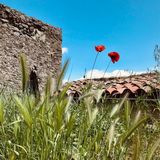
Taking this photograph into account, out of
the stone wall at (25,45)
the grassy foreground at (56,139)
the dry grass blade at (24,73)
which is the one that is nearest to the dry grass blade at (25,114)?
the grassy foreground at (56,139)

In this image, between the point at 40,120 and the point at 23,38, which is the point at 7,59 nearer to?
the point at 23,38

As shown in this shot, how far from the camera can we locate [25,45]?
676 cm

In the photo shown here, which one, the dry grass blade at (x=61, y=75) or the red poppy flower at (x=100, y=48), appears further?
the red poppy flower at (x=100, y=48)

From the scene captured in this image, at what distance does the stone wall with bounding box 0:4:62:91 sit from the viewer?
634 cm

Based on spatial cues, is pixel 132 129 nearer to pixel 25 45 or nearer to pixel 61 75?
pixel 61 75

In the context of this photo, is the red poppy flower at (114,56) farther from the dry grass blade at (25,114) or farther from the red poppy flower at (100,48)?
the dry grass blade at (25,114)

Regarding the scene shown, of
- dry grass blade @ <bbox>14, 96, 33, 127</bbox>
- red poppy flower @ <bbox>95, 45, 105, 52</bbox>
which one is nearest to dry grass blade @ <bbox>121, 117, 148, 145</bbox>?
dry grass blade @ <bbox>14, 96, 33, 127</bbox>

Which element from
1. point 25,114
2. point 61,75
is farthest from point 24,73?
point 25,114

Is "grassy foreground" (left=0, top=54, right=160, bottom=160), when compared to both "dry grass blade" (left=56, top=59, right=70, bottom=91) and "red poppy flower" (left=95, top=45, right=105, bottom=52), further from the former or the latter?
"red poppy flower" (left=95, top=45, right=105, bottom=52)

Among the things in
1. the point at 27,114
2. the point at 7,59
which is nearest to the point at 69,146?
the point at 27,114

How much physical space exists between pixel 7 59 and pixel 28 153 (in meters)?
5.16

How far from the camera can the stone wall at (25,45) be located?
6340 millimetres

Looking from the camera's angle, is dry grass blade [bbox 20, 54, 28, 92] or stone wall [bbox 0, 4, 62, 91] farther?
stone wall [bbox 0, 4, 62, 91]

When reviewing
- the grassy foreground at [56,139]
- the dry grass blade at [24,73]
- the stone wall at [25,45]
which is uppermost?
the stone wall at [25,45]
